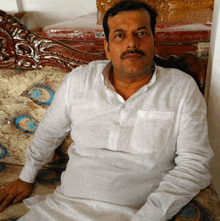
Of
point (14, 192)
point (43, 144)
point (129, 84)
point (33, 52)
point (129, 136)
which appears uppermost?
point (33, 52)

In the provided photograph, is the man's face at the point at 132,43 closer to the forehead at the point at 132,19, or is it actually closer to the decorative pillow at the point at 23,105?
the forehead at the point at 132,19

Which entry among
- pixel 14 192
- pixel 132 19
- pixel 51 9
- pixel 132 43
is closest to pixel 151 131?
pixel 132 43

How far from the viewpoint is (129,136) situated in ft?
3.23

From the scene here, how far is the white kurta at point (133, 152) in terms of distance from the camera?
875 millimetres

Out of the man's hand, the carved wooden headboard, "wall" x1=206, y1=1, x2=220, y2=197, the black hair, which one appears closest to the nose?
the black hair

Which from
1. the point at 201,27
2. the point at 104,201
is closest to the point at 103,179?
the point at 104,201

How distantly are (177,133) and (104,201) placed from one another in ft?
1.25

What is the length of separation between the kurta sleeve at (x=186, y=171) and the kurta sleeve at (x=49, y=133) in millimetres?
517

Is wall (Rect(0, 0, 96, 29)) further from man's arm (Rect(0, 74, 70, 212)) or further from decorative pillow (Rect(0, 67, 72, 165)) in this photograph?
man's arm (Rect(0, 74, 70, 212))

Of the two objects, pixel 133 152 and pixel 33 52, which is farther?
pixel 33 52

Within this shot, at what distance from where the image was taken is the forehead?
1030mm

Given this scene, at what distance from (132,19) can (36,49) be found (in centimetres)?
54

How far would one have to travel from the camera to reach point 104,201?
94cm

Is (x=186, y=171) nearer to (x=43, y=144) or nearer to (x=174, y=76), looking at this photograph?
(x=174, y=76)
